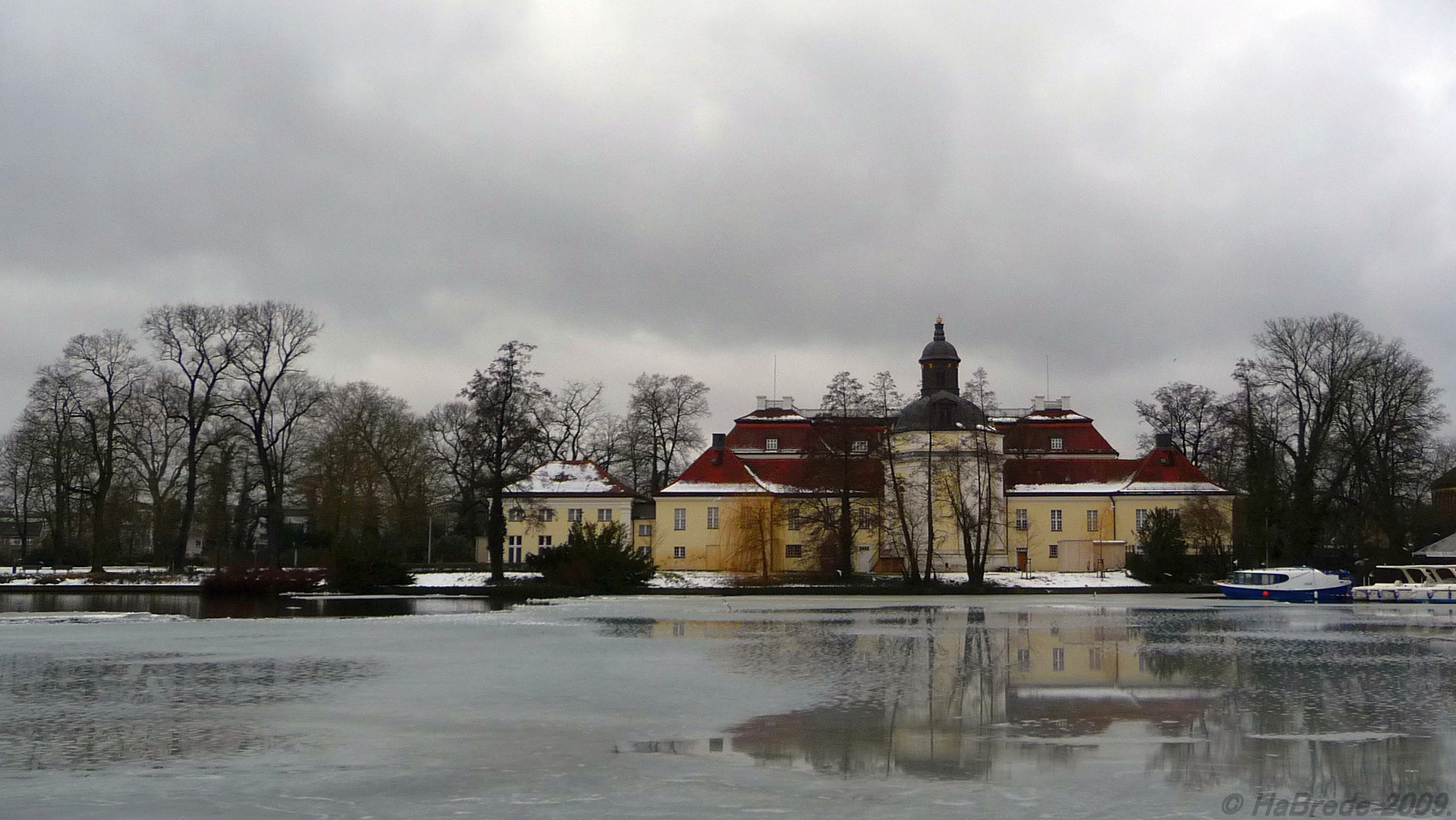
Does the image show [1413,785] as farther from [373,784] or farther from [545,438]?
[545,438]

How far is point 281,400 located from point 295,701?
58062 mm

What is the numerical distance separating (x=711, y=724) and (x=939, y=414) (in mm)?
56665

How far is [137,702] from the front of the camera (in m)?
15.2

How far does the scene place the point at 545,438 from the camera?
55156 millimetres

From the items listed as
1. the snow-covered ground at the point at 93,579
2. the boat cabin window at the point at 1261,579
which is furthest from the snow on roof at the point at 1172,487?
the snow-covered ground at the point at 93,579

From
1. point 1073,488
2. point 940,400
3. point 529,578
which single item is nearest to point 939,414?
point 940,400

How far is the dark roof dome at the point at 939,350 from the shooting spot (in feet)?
261

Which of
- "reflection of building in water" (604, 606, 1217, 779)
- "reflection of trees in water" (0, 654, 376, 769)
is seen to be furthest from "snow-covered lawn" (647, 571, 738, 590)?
"reflection of trees in water" (0, 654, 376, 769)

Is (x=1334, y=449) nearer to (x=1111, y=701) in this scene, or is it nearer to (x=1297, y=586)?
(x=1297, y=586)

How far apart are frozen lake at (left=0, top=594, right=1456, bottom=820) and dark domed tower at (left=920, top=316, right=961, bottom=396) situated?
53651 mm

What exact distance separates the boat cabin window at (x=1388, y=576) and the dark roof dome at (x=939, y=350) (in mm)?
31081

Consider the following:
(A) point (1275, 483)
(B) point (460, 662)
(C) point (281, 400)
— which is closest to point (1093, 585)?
(A) point (1275, 483)

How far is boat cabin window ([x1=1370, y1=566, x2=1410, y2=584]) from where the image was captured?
50.9 metres

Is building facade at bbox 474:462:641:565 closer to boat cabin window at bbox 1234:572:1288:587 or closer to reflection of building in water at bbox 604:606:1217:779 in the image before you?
boat cabin window at bbox 1234:572:1288:587
